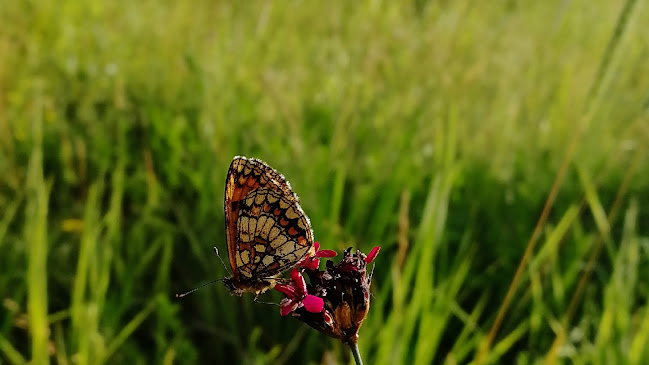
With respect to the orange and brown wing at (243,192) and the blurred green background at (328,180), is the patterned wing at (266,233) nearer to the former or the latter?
the orange and brown wing at (243,192)

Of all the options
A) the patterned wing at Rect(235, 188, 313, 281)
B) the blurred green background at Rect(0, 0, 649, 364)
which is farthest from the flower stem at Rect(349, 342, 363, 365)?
the blurred green background at Rect(0, 0, 649, 364)

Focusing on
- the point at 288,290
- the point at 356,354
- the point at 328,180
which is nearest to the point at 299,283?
the point at 288,290

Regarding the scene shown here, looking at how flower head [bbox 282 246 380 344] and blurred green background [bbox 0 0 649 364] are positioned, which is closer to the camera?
flower head [bbox 282 246 380 344]

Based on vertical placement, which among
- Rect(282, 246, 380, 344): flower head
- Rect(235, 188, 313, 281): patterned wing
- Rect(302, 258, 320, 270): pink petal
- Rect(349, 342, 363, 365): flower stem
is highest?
Rect(235, 188, 313, 281): patterned wing

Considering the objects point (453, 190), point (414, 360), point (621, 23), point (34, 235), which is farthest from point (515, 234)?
point (34, 235)

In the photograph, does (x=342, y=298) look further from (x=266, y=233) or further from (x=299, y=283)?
(x=266, y=233)

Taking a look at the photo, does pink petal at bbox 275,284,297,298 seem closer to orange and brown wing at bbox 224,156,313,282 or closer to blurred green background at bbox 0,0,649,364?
orange and brown wing at bbox 224,156,313,282

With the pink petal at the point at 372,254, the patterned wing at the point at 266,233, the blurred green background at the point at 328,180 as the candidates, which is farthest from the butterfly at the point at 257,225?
the blurred green background at the point at 328,180

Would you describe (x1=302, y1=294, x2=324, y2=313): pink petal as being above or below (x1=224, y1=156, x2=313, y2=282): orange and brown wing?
below
